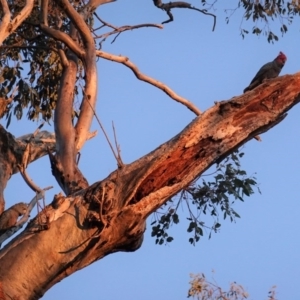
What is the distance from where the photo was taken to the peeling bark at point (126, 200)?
135 inches

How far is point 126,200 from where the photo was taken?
345cm

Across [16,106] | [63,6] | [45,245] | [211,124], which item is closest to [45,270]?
[45,245]

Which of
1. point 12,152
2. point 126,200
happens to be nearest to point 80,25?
point 12,152

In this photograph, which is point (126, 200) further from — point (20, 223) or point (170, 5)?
point (170, 5)

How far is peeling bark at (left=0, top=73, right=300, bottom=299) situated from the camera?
343 cm

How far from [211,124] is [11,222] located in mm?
1704

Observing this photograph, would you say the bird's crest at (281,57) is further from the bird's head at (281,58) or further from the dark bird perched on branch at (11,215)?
the dark bird perched on branch at (11,215)

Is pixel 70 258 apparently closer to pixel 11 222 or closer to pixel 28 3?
pixel 11 222

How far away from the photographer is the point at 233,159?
6.57m

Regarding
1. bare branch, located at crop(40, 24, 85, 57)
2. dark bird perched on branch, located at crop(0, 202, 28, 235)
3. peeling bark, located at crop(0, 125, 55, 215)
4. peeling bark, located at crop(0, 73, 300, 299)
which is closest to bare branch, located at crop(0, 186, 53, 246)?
dark bird perched on branch, located at crop(0, 202, 28, 235)

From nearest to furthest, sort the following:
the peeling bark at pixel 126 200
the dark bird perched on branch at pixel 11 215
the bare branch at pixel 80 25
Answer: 1. the peeling bark at pixel 126 200
2. the dark bird perched on branch at pixel 11 215
3. the bare branch at pixel 80 25

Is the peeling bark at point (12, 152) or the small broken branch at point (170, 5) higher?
the small broken branch at point (170, 5)

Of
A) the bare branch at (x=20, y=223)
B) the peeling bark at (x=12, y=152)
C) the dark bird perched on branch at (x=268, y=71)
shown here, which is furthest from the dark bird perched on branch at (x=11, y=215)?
the dark bird perched on branch at (x=268, y=71)

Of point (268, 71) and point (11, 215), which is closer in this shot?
point (11, 215)
